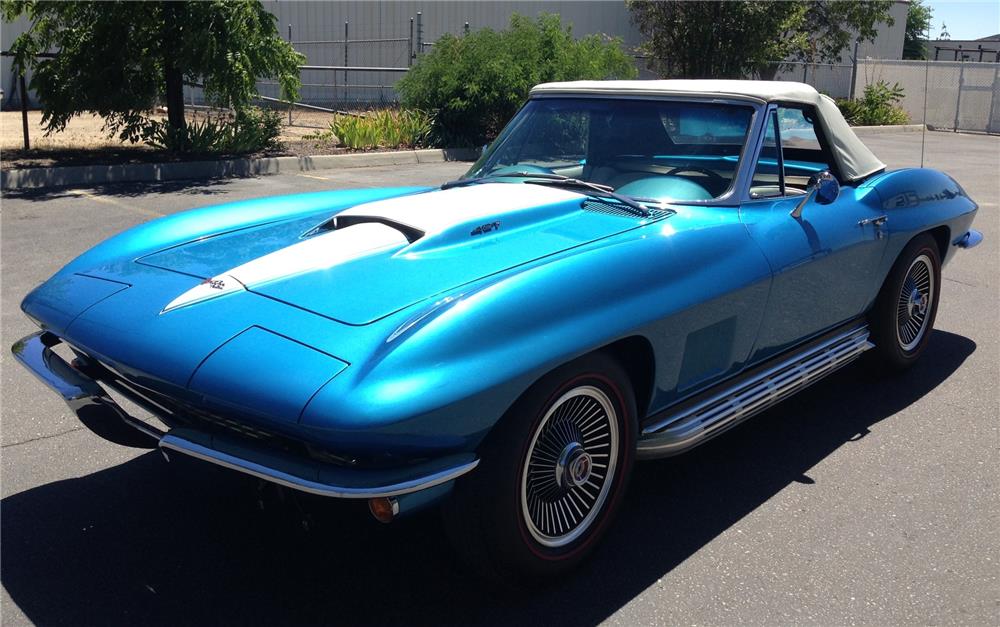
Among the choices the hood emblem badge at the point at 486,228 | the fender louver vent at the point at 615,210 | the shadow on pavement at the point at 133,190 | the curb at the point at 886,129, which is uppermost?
the curb at the point at 886,129

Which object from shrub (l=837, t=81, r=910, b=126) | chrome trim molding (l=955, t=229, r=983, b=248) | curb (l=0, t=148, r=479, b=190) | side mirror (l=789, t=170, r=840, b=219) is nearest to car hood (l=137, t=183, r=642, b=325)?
side mirror (l=789, t=170, r=840, b=219)

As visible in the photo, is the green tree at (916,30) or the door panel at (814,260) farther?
the green tree at (916,30)

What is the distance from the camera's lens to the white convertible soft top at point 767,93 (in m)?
3.85

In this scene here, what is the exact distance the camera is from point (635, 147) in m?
3.87

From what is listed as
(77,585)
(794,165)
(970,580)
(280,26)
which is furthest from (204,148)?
(280,26)

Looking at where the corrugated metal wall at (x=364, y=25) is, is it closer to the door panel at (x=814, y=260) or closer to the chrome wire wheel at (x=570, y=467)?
the door panel at (x=814, y=260)

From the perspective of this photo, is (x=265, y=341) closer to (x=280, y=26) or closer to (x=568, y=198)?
(x=568, y=198)

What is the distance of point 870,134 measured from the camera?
20703 millimetres

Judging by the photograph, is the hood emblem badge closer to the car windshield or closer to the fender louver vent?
the fender louver vent

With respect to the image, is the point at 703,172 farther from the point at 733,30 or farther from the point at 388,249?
the point at 733,30

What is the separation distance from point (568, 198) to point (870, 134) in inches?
765

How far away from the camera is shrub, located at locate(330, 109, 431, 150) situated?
540 inches

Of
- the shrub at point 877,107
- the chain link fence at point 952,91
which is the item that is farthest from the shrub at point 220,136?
the chain link fence at point 952,91

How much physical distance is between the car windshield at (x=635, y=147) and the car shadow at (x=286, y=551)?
116cm
